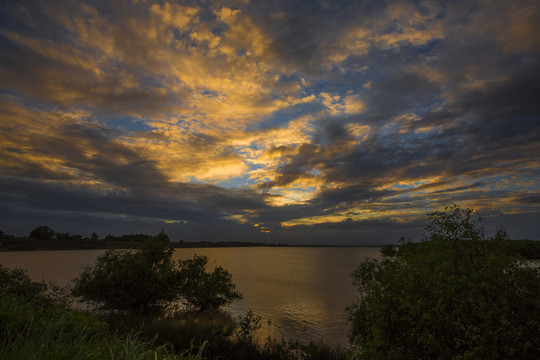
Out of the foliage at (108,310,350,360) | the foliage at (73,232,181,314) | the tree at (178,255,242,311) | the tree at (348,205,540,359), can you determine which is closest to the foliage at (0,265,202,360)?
the tree at (348,205,540,359)

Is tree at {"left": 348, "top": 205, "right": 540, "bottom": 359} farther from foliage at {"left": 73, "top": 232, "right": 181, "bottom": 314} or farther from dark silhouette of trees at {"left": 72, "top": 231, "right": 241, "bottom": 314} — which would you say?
foliage at {"left": 73, "top": 232, "right": 181, "bottom": 314}

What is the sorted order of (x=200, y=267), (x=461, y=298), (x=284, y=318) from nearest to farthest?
(x=461, y=298) → (x=200, y=267) → (x=284, y=318)

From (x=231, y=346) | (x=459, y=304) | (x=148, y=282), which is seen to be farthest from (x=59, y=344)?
(x=148, y=282)

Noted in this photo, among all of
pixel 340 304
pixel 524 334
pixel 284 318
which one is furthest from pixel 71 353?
pixel 340 304

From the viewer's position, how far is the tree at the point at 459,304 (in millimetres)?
8891

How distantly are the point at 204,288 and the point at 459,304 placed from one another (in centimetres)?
2624

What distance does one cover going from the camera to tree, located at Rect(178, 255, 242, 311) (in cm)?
3100

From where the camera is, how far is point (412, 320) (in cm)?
1084

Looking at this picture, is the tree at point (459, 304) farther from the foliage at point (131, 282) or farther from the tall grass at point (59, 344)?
the foliage at point (131, 282)

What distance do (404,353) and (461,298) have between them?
3.30 meters

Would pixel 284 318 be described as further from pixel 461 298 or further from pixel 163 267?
pixel 461 298

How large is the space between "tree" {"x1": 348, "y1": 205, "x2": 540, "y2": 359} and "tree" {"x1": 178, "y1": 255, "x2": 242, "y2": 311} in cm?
2180

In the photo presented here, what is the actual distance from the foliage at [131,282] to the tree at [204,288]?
1.09 m

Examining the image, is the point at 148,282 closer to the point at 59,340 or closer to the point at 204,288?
the point at 204,288
